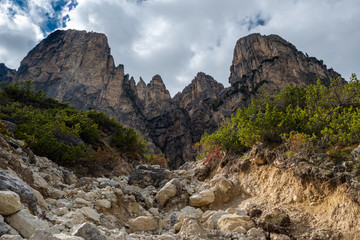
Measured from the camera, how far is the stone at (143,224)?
20.0 ft

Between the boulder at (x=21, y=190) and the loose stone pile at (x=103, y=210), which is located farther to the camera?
the boulder at (x=21, y=190)

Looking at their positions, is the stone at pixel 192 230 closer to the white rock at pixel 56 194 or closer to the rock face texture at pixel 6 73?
the white rock at pixel 56 194

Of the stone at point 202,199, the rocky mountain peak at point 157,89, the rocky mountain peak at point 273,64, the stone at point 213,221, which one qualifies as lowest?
the stone at point 213,221

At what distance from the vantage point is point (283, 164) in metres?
8.28

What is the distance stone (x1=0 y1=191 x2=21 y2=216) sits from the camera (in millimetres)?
3275

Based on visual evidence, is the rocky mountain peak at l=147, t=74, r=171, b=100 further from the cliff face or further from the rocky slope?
the rocky slope

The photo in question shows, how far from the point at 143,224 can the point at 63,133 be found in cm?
1125

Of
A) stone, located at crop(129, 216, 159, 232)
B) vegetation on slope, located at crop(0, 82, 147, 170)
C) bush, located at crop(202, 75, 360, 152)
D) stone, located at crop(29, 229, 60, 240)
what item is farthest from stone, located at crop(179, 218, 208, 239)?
vegetation on slope, located at crop(0, 82, 147, 170)

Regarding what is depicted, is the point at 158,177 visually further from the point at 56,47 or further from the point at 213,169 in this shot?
the point at 56,47

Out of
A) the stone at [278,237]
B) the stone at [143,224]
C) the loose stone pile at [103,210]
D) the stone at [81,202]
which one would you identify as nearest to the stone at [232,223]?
the loose stone pile at [103,210]

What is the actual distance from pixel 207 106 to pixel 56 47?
5888cm

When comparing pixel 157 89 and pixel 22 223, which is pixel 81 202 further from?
pixel 157 89

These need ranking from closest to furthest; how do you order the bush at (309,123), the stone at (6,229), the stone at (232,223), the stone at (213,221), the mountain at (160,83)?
the stone at (6,229) < the stone at (232,223) < the stone at (213,221) < the bush at (309,123) < the mountain at (160,83)

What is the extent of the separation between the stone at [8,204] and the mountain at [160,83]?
55254 mm
